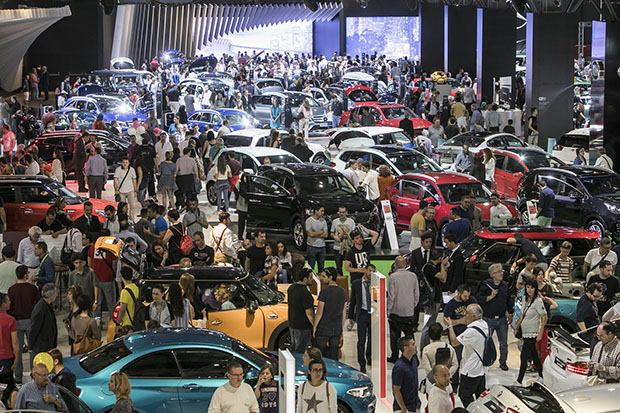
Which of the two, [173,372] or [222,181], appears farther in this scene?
[222,181]

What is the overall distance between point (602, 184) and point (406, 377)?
11.4 m

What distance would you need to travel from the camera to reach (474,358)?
11.4 metres

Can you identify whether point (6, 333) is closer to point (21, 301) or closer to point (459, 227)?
point (21, 301)

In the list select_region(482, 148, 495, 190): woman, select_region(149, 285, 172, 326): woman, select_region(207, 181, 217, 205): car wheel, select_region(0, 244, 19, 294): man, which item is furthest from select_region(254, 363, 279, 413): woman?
select_region(482, 148, 495, 190): woman

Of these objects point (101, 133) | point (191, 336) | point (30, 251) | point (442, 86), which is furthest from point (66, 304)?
point (442, 86)

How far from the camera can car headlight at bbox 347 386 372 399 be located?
36.4 feet

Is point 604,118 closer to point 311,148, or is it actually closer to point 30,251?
Result: point 311,148

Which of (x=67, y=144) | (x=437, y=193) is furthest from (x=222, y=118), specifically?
(x=437, y=193)

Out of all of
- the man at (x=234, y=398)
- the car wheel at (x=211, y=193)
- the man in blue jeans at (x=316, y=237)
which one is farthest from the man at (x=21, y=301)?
the car wheel at (x=211, y=193)

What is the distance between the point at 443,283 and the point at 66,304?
21.5ft

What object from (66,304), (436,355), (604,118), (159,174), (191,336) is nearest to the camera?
(436,355)

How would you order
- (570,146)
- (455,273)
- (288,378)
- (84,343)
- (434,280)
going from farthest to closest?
(570,146)
(455,273)
(434,280)
(84,343)
(288,378)

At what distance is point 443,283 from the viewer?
14.8 meters

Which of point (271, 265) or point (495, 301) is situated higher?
point (271, 265)
